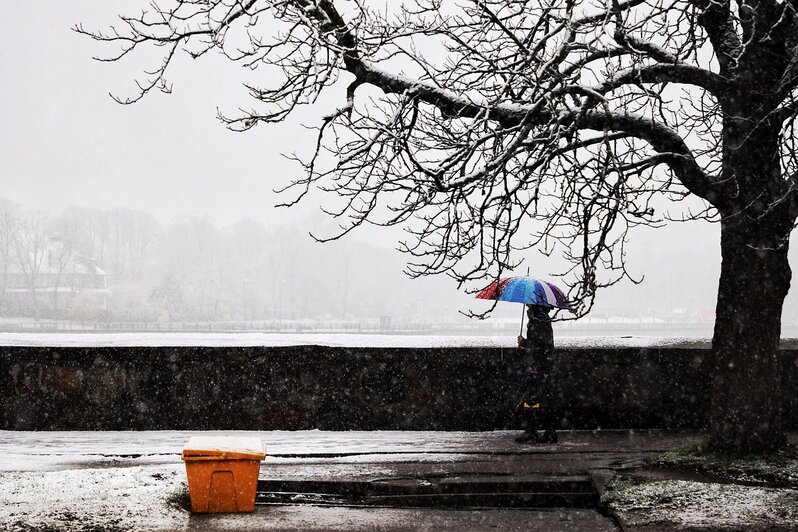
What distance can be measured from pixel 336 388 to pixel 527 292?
314cm

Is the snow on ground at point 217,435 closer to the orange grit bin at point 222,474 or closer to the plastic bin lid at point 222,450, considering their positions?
the orange grit bin at point 222,474

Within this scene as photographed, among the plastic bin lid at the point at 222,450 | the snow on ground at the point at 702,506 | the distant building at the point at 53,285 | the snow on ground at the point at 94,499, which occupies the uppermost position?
the distant building at the point at 53,285

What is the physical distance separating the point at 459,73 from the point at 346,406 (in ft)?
15.2

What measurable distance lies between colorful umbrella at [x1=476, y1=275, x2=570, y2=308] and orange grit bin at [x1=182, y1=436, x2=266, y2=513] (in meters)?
3.44

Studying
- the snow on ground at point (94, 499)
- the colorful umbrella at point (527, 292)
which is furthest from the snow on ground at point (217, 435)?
the colorful umbrella at point (527, 292)

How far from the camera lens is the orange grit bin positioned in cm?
716

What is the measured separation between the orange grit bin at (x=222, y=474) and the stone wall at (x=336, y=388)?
3885 millimetres

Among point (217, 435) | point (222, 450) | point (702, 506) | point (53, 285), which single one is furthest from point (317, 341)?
point (53, 285)

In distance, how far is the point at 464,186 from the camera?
8.65 m

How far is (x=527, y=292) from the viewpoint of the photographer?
31.8 feet

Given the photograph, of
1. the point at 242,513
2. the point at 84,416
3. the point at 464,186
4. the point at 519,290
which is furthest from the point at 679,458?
the point at 84,416

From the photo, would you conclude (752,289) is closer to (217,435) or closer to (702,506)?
(702,506)

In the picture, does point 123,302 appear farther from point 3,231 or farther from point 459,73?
point 459,73

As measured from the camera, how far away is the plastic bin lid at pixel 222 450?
7121 millimetres
